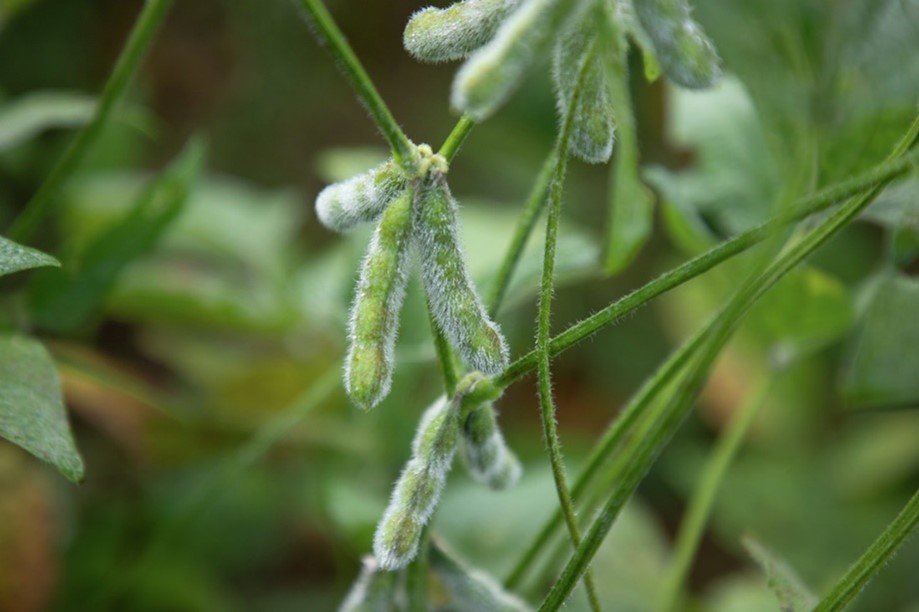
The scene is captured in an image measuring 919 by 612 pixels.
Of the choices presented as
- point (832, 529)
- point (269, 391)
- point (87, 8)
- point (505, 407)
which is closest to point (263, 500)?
point (269, 391)

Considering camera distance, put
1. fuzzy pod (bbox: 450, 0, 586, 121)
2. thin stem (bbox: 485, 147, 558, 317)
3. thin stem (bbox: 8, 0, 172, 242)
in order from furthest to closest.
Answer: thin stem (bbox: 8, 0, 172, 242)
thin stem (bbox: 485, 147, 558, 317)
fuzzy pod (bbox: 450, 0, 586, 121)

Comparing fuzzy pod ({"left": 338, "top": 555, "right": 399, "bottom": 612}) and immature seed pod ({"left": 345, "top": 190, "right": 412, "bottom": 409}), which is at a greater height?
immature seed pod ({"left": 345, "top": 190, "right": 412, "bottom": 409})

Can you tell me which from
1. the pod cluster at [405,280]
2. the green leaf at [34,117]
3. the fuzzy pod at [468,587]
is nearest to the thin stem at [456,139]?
the pod cluster at [405,280]

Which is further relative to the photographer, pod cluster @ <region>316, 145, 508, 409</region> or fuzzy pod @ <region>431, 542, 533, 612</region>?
fuzzy pod @ <region>431, 542, 533, 612</region>

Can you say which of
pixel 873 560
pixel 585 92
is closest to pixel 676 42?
pixel 585 92

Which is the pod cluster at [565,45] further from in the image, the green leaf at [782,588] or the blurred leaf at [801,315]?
the blurred leaf at [801,315]

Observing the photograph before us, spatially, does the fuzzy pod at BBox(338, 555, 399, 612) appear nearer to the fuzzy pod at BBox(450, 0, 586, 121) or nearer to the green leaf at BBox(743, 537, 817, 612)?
the green leaf at BBox(743, 537, 817, 612)

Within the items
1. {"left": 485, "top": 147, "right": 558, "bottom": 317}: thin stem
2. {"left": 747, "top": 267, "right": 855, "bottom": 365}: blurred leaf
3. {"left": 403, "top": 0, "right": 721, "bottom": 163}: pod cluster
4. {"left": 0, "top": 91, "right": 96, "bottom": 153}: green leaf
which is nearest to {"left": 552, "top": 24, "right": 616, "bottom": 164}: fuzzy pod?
{"left": 403, "top": 0, "right": 721, "bottom": 163}: pod cluster

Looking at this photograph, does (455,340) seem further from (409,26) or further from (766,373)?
(766,373)
